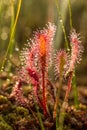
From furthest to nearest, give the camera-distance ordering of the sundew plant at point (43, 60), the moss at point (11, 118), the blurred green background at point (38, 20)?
the blurred green background at point (38, 20) → the moss at point (11, 118) → the sundew plant at point (43, 60)

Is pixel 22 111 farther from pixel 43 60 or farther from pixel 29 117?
pixel 43 60

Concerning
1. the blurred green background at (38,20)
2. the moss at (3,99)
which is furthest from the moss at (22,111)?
the blurred green background at (38,20)

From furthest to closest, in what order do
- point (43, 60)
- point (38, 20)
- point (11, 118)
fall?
point (38, 20)
point (11, 118)
point (43, 60)

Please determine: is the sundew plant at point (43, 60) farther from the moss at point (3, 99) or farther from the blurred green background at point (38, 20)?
the blurred green background at point (38, 20)

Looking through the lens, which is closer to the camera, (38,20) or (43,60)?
(43,60)

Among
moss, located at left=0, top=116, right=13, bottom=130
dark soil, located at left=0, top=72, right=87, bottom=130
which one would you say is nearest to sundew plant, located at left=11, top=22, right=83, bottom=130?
dark soil, located at left=0, top=72, right=87, bottom=130

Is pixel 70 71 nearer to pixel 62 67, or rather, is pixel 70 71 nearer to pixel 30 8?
pixel 62 67

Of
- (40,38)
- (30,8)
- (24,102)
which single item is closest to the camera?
(40,38)

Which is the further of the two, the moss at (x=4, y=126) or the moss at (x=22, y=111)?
the moss at (x=22, y=111)

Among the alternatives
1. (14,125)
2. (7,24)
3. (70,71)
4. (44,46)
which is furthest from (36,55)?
(7,24)

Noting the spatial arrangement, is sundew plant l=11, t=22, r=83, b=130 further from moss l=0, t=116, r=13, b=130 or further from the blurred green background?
the blurred green background

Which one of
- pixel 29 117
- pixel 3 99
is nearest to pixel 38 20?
pixel 3 99
